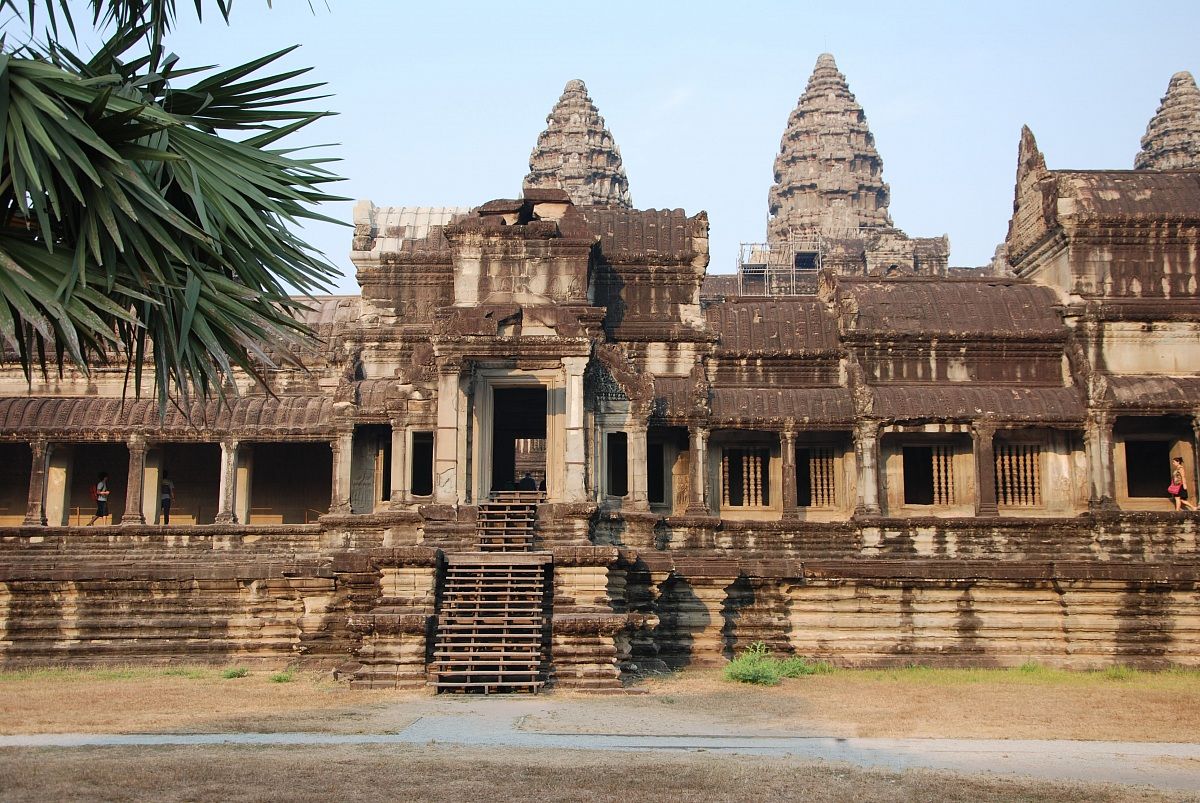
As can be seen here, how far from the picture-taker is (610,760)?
39.5 ft

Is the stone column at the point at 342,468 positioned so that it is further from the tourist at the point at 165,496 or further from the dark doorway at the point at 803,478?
the dark doorway at the point at 803,478

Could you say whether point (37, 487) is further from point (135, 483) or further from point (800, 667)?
point (800, 667)

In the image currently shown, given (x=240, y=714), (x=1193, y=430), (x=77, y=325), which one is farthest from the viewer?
(x=1193, y=430)

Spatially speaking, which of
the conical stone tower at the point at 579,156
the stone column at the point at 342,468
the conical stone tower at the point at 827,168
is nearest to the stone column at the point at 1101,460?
the stone column at the point at 342,468

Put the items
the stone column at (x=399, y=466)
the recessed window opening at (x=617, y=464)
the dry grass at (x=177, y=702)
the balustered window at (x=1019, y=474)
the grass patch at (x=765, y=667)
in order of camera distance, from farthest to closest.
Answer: the balustered window at (x=1019, y=474) → the recessed window opening at (x=617, y=464) → the stone column at (x=399, y=466) → the grass patch at (x=765, y=667) → the dry grass at (x=177, y=702)

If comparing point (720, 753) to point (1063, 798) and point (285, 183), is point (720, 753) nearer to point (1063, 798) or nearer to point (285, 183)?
point (1063, 798)

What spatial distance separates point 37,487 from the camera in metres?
26.9

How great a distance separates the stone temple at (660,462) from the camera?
21938mm

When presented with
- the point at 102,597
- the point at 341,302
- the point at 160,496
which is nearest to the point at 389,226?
the point at 341,302

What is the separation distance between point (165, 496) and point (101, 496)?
1.31 meters

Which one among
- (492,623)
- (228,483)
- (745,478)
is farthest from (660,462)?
(228,483)

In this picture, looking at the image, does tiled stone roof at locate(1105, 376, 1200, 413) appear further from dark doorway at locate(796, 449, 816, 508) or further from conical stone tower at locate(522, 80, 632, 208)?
conical stone tower at locate(522, 80, 632, 208)

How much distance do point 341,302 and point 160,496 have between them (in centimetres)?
600

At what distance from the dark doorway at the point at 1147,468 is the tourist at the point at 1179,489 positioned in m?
1.08
